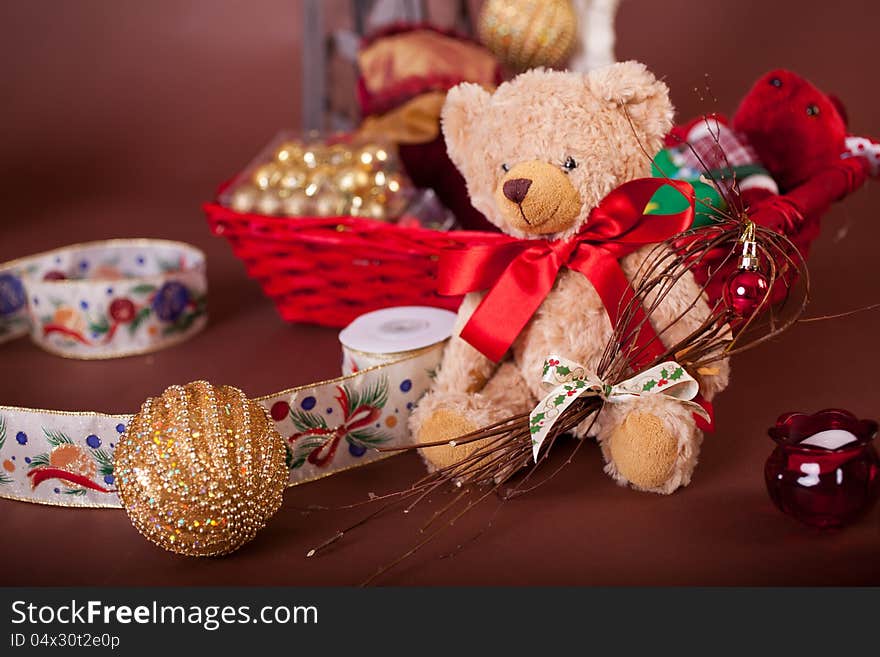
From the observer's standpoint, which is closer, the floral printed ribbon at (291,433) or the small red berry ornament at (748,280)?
the small red berry ornament at (748,280)

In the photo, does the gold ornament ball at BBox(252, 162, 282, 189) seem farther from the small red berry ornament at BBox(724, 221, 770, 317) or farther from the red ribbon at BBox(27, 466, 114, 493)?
the small red berry ornament at BBox(724, 221, 770, 317)

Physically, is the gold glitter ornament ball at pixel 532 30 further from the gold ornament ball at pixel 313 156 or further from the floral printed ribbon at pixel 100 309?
the floral printed ribbon at pixel 100 309

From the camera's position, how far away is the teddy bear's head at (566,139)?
1.15 m

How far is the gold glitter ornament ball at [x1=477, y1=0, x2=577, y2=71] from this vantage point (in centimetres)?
189

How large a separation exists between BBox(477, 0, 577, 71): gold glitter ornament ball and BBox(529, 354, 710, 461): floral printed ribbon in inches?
36.1

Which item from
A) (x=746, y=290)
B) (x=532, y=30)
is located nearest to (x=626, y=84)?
(x=746, y=290)

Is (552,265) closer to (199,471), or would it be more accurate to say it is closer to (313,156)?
(199,471)

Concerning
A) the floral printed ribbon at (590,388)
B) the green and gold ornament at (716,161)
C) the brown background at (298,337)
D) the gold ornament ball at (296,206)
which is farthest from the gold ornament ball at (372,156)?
the floral printed ribbon at (590,388)

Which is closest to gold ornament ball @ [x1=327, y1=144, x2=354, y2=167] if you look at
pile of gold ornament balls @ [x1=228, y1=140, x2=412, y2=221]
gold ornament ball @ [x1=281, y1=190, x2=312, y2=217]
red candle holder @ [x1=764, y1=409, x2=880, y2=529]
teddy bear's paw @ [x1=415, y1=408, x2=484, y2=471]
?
pile of gold ornament balls @ [x1=228, y1=140, x2=412, y2=221]

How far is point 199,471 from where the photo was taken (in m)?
1.02

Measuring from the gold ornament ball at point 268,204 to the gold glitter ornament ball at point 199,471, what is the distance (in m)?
0.61

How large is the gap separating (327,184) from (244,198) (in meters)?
0.13

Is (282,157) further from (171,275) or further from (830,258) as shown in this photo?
(830,258)

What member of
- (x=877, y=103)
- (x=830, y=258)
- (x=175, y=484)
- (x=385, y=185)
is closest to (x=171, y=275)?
(x=385, y=185)
